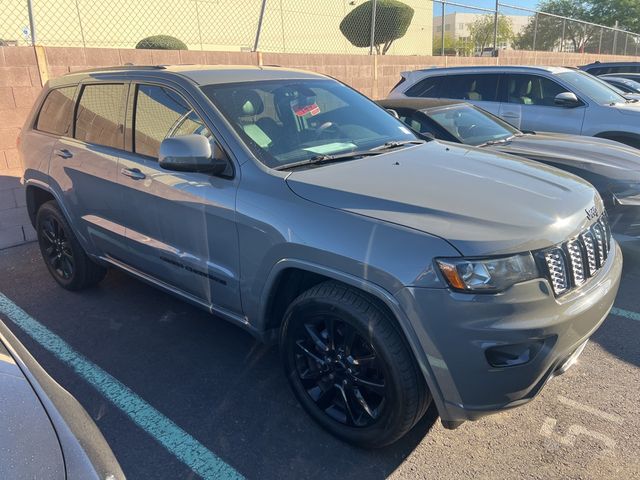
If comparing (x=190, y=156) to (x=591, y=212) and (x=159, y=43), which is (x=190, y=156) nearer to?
(x=591, y=212)

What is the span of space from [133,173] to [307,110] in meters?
1.22

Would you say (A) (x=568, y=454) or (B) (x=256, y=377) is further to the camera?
(B) (x=256, y=377)

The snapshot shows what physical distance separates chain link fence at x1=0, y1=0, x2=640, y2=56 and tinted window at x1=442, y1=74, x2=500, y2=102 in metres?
4.78

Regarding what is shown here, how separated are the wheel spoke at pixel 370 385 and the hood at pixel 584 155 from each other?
3229 mm

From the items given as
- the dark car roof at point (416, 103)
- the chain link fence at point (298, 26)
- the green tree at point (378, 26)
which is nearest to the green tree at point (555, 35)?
the chain link fence at point (298, 26)

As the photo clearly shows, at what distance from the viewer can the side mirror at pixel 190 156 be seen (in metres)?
2.94

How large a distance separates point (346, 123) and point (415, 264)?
1655mm

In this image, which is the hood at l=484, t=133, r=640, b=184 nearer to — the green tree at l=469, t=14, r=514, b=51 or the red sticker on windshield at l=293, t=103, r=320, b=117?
the red sticker on windshield at l=293, t=103, r=320, b=117

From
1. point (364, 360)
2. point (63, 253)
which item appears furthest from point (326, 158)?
point (63, 253)

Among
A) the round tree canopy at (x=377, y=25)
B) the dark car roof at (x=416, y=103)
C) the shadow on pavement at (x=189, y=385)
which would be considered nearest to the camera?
the shadow on pavement at (x=189, y=385)

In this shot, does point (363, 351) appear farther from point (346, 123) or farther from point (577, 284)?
point (346, 123)

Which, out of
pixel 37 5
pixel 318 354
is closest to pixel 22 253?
pixel 318 354

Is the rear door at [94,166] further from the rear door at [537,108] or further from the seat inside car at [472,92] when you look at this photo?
the rear door at [537,108]

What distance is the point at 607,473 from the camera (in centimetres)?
254
